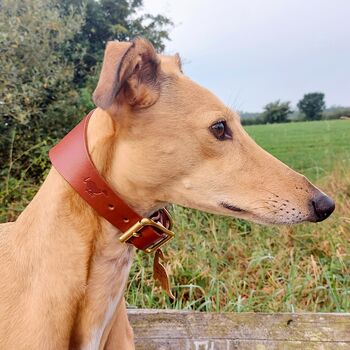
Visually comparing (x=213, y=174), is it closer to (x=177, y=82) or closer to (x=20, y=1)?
(x=177, y=82)

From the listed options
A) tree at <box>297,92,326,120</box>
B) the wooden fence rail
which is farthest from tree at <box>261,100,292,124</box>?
the wooden fence rail

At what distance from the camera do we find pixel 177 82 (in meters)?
1.63

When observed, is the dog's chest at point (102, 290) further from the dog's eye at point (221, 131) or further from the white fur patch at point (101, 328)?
the dog's eye at point (221, 131)

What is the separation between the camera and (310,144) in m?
7.34

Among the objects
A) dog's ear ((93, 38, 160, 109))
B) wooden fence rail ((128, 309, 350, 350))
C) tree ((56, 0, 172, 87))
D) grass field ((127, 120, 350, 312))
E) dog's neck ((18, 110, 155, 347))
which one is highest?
tree ((56, 0, 172, 87))

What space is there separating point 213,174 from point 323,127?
6.42 meters

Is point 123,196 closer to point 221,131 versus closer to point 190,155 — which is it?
point 190,155

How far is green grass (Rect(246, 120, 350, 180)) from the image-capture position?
20.3 feet

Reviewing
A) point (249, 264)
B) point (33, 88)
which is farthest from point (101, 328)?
point (33, 88)

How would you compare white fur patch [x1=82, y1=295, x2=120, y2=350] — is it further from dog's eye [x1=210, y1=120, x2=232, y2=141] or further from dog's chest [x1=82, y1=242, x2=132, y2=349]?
dog's eye [x1=210, y1=120, x2=232, y2=141]

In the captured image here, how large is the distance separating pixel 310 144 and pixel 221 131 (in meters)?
6.08

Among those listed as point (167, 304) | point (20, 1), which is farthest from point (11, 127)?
point (167, 304)

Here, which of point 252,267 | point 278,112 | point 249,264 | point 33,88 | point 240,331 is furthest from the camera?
point 278,112

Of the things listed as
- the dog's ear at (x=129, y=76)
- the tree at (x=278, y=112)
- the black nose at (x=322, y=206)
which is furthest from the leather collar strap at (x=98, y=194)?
the tree at (x=278, y=112)
